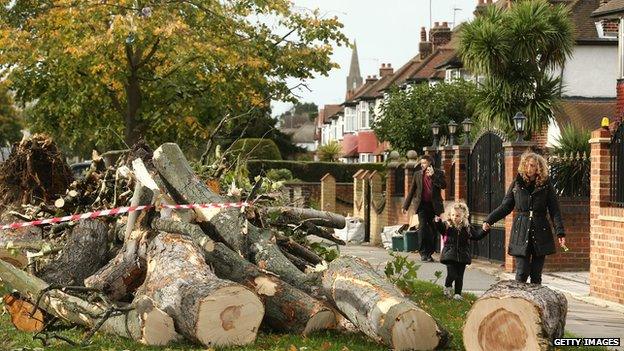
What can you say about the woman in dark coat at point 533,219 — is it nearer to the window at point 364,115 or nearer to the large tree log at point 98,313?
the large tree log at point 98,313

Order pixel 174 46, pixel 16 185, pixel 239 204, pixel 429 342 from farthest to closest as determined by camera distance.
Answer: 1. pixel 174 46
2. pixel 16 185
3. pixel 239 204
4. pixel 429 342

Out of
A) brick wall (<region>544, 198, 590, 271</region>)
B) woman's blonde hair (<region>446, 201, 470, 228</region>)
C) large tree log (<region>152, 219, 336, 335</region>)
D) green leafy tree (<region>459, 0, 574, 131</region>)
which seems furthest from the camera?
green leafy tree (<region>459, 0, 574, 131</region>)

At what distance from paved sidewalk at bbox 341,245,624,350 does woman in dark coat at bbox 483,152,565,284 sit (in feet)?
2.41

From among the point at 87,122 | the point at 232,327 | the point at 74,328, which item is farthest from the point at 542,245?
the point at 87,122

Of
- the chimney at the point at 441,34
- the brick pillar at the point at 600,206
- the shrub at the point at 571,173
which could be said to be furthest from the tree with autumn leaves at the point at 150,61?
the chimney at the point at 441,34

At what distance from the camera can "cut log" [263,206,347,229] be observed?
14.2 meters

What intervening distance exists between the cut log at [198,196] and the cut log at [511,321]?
120 inches

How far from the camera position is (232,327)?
9.86 metres

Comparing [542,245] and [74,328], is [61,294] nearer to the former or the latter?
[74,328]

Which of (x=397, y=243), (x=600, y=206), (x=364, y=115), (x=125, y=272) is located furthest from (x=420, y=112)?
(x=364, y=115)

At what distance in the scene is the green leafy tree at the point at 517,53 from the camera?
3266 centimetres

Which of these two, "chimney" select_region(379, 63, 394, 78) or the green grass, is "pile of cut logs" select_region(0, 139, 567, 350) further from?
"chimney" select_region(379, 63, 394, 78)

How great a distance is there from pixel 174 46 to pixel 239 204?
16776mm

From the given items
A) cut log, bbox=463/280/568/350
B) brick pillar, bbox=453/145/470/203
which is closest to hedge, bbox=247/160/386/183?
brick pillar, bbox=453/145/470/203
